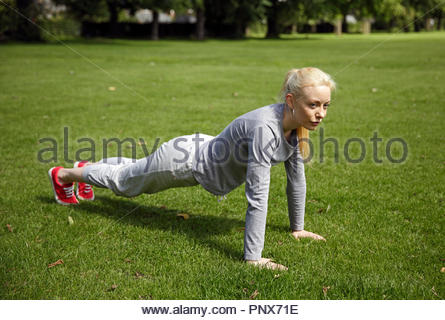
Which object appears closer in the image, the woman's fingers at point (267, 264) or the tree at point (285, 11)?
the woman's fingers at point (267, 264)

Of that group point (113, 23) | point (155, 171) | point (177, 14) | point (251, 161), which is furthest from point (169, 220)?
point (113, 23)

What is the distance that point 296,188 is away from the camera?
3639 millimetres

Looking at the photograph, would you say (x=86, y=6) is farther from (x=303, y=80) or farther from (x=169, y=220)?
(x=303, y=80)

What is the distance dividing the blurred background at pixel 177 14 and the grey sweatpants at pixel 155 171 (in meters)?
27.7

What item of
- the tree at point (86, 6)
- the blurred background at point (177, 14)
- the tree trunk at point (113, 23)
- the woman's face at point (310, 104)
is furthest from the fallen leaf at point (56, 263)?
the tree trunk at point (113, 23)

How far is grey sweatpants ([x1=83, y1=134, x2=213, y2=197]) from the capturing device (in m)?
3.53

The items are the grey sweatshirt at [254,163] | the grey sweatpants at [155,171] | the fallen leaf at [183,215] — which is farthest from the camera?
the fallen leaf at [183,215]

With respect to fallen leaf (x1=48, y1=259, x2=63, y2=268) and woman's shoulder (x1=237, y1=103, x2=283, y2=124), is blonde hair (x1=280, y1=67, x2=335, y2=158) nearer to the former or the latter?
woman's shoulder (x1=237, y1=103, x2=283, y2=124)

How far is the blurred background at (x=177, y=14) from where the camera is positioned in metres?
31.4

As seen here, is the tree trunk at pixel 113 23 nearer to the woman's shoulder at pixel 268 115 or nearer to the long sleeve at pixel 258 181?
the woman's shoulder at pixel 268 115

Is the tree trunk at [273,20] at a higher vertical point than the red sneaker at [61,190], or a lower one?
higher

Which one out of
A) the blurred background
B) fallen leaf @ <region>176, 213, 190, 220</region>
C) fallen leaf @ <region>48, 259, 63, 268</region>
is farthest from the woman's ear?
the blurred background

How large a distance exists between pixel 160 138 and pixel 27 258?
12.5ft

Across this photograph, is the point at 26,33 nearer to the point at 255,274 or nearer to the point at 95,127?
the point at 95,127
